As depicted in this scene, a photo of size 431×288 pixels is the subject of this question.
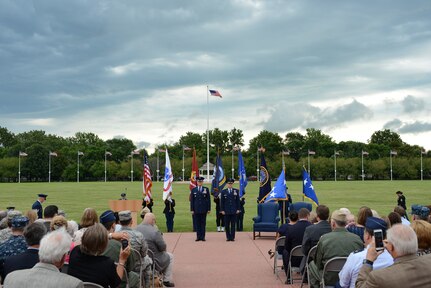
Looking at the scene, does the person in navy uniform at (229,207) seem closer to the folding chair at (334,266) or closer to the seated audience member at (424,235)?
the folding chair at (334,266)

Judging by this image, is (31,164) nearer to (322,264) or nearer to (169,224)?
(169,224)

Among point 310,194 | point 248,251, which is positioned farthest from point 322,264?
point 310,194

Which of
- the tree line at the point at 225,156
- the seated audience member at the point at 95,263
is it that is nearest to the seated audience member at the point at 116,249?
the seated audience member at the point at 95,263

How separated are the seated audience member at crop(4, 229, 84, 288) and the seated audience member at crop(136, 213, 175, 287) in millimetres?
5491

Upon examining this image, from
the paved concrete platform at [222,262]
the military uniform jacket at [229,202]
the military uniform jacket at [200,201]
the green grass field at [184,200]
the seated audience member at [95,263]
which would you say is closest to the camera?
the seated audience member at [95,263]

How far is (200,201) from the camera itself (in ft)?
57.8

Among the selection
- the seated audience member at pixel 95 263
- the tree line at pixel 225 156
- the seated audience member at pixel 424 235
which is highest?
the tree line at pixel 225 156

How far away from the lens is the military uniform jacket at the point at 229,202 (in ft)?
58.0

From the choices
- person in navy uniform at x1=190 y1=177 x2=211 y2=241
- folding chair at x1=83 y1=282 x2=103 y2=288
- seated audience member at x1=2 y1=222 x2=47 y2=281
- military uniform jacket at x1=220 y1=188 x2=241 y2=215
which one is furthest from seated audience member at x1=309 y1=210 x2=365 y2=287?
military uniform jacket at x1=220 y1=188 x2=241 y2=215

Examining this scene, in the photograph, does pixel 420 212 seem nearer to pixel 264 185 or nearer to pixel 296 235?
pixel 296 235

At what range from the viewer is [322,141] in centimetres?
15362

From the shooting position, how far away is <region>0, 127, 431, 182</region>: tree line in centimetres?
12644

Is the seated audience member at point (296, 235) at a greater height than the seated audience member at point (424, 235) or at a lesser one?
lesser

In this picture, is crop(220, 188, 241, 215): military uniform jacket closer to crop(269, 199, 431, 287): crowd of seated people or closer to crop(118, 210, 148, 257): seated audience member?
crop(269, 199, 431, 287): crowd of seated people
